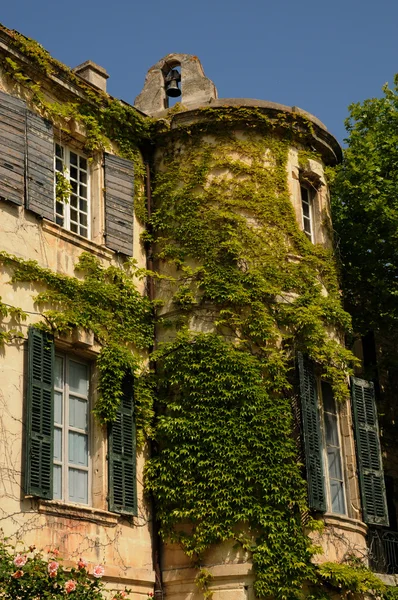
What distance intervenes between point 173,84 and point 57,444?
7.73 metres

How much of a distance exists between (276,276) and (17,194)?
4.47m

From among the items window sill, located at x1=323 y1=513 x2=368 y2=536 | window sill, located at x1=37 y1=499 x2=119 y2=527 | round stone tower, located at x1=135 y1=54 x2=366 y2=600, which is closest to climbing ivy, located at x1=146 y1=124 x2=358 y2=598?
round stone tower, located at x1=135 y1=54 x2=366 y2=600

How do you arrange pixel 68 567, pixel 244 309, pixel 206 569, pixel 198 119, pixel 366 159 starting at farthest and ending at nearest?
1. pixel 366 159
2. pixel 198 119
3. pixel 244 309
4. pixel 206 569
5. pixel 68 567

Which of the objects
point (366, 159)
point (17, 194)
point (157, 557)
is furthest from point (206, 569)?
point (366, 159)

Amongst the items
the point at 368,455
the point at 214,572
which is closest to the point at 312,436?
the point at 368,455

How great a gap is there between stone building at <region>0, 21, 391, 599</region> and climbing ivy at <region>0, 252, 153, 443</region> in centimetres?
10

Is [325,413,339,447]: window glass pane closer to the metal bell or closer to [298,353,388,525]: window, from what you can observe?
[298,353,388,525]: window

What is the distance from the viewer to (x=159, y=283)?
1658cm

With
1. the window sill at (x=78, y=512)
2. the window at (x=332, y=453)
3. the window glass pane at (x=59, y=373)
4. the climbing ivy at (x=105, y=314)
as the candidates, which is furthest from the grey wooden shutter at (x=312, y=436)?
the window glass pane at (x=59, y=373)

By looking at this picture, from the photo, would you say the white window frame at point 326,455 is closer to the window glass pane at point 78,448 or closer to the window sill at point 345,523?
the window sill at point 345,523

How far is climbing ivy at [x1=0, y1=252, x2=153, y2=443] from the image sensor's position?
14.4 metres

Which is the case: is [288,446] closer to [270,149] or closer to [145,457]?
[145,457]

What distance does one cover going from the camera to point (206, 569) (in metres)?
14.5

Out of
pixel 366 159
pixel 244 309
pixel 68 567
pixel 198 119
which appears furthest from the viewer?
pixel 366 159
